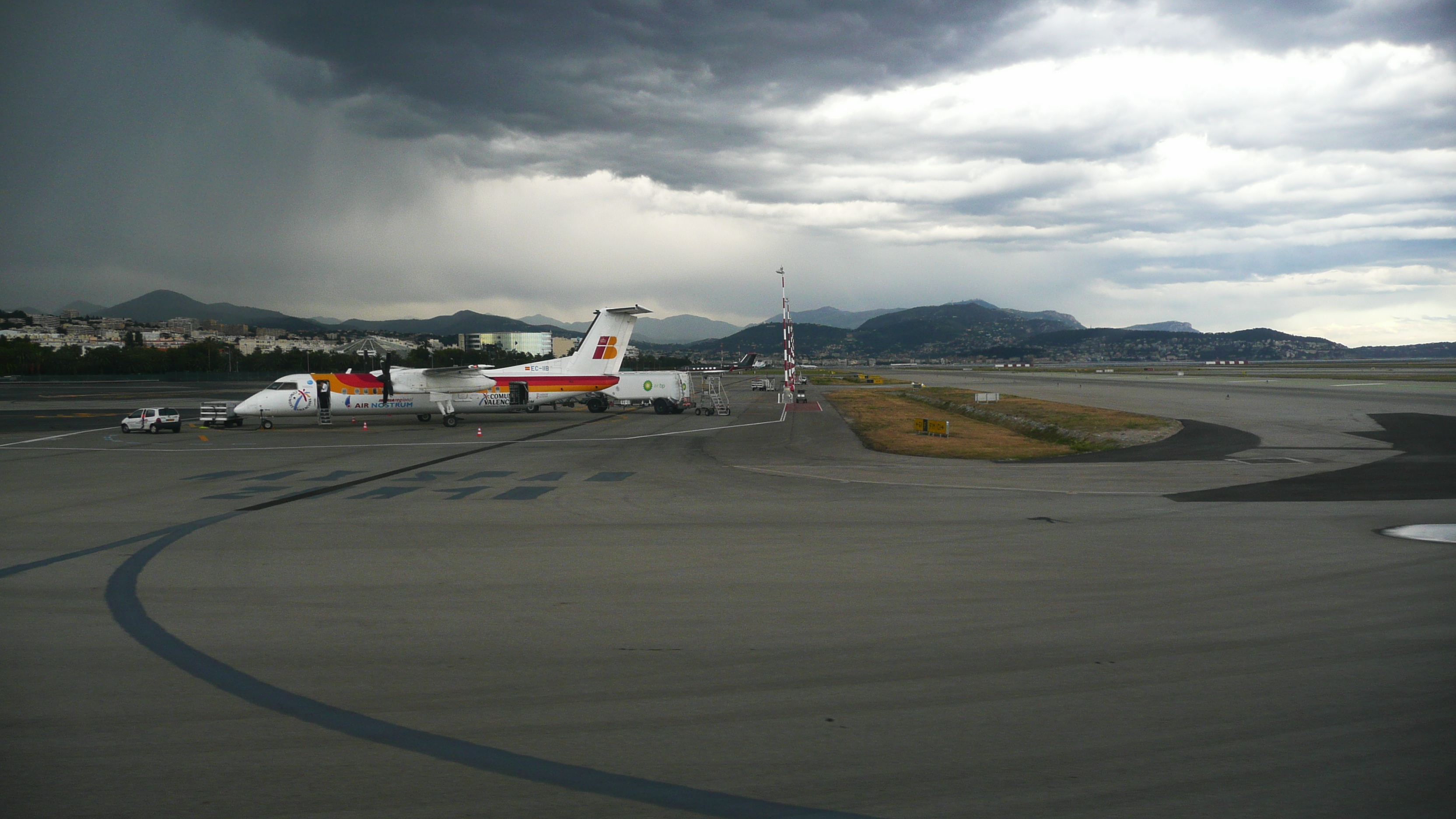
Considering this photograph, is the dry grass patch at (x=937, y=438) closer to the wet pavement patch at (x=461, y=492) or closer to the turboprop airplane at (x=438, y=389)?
the wet pavement patch at (x=461, y=492)

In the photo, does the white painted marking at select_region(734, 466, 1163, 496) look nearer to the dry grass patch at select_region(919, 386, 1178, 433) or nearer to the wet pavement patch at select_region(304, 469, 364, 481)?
the wet pavement patch at select_region(304, 469, 364, 481)

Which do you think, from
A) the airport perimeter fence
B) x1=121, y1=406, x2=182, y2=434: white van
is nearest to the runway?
x1=121, y1=406, x2=182, y2=434: white van

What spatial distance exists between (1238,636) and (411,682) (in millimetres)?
7947

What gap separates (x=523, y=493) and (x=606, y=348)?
31.4 meters

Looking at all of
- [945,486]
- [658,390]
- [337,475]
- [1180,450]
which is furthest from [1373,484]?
[658,390]

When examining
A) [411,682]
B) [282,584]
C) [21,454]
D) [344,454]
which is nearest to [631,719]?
[411,682]

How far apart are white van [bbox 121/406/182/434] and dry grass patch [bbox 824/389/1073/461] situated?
35.3 meters

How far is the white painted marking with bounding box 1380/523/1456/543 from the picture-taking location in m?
12.6

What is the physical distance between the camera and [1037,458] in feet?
84.9

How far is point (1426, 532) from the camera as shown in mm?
13141

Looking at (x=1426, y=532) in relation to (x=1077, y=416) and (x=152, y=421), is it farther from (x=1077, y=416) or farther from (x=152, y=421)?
(x=152, y=421)

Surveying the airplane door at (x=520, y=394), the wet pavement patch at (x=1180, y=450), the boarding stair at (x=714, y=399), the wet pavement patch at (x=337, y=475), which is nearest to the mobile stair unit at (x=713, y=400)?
the boarding stair at (x=714, y=399)

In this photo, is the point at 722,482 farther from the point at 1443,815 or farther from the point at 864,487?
the point at 1443,815

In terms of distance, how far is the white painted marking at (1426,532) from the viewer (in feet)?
41.3
